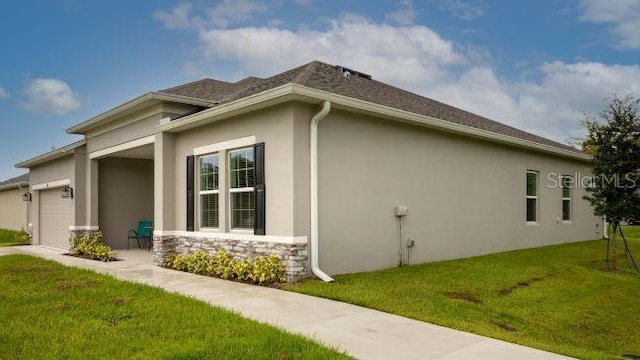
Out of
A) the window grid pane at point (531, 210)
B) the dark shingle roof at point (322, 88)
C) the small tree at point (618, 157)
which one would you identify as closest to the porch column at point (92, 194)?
the dark shingle roof at point (322, 88)

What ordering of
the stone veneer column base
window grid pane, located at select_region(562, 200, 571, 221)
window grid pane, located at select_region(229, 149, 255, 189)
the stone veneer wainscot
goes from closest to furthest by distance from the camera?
1. the stone veneer wainscot
2. window grid pane, located at select_region(229, 149, 255, 189)
3. the stone veneer column base
4. window grid pane, located at select_region(562, 200, 571, 221)

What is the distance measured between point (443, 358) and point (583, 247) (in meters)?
12.5

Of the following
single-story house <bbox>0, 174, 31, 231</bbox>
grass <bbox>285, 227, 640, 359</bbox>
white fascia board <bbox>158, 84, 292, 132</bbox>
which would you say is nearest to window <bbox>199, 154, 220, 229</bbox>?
white fascia board <bbox>158, 84, 292, 132</bbox>

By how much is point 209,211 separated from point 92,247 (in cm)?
488

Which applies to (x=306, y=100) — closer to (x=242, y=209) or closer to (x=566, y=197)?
(x=242, y=209)

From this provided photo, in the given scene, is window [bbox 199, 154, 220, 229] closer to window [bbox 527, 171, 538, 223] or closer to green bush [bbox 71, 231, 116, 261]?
green bush [bbox 71, 231, 116, 261]

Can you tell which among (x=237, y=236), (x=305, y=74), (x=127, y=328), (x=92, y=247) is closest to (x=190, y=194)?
(x=237, y=236)

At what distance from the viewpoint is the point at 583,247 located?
1468cm

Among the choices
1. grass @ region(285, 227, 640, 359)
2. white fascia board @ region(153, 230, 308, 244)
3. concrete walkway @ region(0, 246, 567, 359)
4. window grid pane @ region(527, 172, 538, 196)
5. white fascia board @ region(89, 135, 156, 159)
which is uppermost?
white fascia board @ region(89, 135, 156, 159)

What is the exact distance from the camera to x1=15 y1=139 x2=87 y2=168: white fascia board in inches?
561

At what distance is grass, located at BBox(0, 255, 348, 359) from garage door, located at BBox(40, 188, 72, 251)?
8.28 m

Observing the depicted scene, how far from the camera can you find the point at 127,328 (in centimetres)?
516

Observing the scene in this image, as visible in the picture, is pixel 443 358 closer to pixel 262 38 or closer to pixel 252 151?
pixel 252 151

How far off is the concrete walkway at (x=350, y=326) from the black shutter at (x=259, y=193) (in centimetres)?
108
